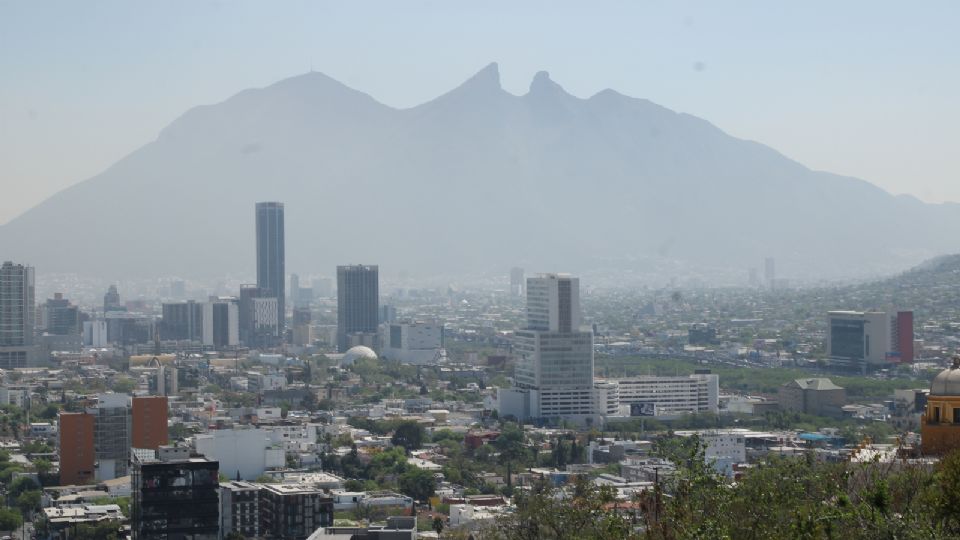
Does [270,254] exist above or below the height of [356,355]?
above

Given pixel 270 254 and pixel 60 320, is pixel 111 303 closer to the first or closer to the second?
pixel 270 254

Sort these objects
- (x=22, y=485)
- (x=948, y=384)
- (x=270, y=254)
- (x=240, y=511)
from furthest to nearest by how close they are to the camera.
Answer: (x=270, y=254) < (x=22, y=485) < (x=240, y=511) < (x=948, y=384)

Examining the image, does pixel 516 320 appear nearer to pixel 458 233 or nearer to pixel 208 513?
pixel 208 513

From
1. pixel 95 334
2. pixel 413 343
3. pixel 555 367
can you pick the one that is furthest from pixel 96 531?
pixel 95 334

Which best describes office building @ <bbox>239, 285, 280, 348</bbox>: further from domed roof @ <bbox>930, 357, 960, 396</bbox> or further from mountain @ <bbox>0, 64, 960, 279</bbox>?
mountain @ <bbox>0, 64, 960, 279</bbox>

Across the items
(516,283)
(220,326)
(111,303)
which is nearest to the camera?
(220,326)

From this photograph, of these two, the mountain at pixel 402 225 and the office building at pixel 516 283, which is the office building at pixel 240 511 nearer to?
the office building at pixel 516 283

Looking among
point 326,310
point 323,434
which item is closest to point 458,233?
point 326,310
